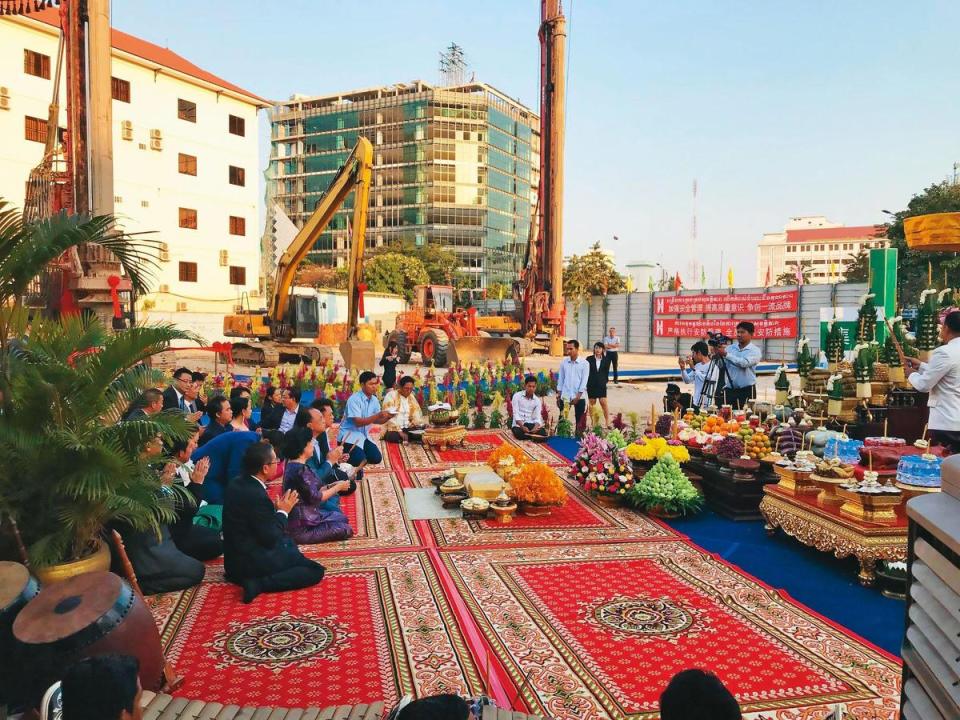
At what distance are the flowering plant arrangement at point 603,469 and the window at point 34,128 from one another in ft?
86.2

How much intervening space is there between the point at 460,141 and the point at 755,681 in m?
60.0

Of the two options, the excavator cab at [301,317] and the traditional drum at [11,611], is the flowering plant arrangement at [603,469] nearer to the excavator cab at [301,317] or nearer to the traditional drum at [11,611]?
the traditional drum at [11,611]

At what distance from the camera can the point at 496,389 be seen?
44.5 ft

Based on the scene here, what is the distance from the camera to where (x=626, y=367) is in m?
23.8

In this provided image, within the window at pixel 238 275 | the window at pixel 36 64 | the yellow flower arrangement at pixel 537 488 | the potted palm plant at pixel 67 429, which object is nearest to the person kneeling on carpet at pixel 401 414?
the yellow flower arrangement at pixel 537 488

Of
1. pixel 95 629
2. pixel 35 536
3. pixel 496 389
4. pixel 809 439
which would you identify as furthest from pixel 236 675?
pixel 496 389

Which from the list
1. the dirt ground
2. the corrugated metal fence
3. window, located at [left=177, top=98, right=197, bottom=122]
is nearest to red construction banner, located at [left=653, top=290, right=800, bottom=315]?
the corrugated metal fence

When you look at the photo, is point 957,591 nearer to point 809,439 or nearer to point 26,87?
point 809,439

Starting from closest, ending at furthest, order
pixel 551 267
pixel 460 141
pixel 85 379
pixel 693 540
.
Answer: pixel 85 379, pixel 693 540, pixel 551 267, pixel 460 141

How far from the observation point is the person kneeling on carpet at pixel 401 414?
34.0ft


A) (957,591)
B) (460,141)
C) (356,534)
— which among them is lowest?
(356,534)

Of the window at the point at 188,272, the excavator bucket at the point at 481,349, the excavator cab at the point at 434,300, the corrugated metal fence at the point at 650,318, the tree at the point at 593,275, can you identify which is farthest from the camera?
the tree at the point at 593,275

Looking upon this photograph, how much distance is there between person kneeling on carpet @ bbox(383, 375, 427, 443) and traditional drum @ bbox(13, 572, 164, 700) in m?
7.07

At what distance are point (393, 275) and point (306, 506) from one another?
126ft
